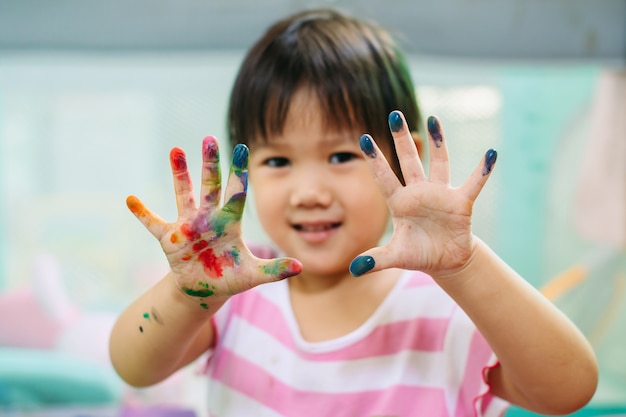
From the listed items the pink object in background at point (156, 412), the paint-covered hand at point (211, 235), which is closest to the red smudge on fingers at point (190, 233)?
the paint-covered hand at point (211, 235)

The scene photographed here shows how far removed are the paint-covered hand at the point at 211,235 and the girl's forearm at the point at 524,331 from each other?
18 centimetres

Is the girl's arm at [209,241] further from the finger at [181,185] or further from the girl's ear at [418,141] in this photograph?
the girl's ear at [418,141]

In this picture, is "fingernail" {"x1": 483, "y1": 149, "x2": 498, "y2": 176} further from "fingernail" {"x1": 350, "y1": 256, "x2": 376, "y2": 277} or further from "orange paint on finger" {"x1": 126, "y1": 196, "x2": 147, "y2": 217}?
"orange paint on finger" {"x1": 126, "y1": 196, "x2": 147, "y2": 217}

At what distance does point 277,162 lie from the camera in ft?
2.66

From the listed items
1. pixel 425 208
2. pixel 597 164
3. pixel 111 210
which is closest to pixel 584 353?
pixel 425 208

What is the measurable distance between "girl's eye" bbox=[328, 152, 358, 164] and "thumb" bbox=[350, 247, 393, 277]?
20 cm

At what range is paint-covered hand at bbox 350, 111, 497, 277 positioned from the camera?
2.00 ft

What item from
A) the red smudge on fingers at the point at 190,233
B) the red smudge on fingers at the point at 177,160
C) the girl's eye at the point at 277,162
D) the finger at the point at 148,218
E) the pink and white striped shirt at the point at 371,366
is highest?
the red smudge on fingers at the point at 177,160

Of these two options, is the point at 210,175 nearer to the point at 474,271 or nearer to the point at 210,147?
the point at 210,147

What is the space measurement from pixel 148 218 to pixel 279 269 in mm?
134

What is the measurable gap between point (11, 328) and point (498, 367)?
0.95 m

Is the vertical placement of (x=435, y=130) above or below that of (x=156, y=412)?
above

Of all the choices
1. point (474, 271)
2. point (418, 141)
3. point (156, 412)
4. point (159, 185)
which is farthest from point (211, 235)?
point (159, 185)

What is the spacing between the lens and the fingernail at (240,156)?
2.02 feet
